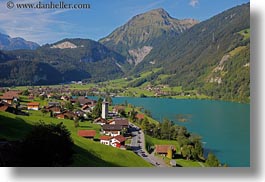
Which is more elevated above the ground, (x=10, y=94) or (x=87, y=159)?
(x=10, y=94)

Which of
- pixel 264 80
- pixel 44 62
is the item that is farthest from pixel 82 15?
pixel 44 62

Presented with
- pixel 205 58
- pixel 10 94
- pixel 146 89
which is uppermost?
pixel 205 58

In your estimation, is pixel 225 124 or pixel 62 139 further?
pixel 225 124

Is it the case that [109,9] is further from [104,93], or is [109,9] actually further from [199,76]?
[199,76]

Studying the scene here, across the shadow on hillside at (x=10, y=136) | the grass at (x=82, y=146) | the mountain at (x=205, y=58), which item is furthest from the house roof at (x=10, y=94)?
the mountain at (x=205, y=58)

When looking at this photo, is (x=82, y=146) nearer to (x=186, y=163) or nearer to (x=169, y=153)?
(x=169, y=153)

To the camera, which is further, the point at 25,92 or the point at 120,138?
the point at 25,92

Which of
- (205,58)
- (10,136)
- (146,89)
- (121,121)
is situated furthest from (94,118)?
(205,58)
